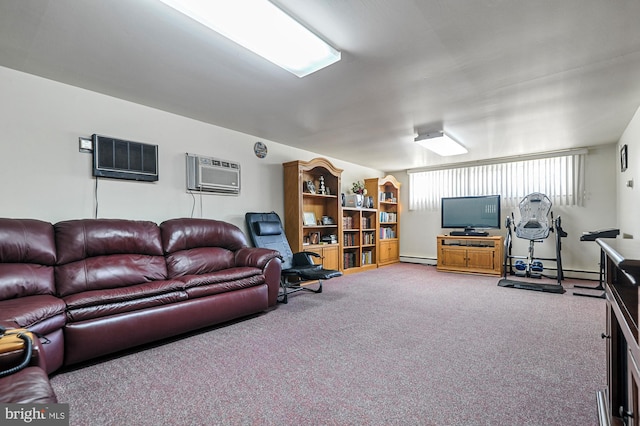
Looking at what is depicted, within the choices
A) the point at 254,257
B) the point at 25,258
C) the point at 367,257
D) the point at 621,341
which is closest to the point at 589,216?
the point at 367,257

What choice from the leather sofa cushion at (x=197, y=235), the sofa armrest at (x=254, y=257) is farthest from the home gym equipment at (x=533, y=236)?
the leather sofa cushion at (x=197, y=235)

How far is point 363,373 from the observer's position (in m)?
1.97

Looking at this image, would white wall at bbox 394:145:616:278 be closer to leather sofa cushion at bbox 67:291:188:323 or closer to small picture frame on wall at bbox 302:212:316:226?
small picture frame on wall at bbox 302:212:316:226

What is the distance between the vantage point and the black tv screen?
19.0 ft

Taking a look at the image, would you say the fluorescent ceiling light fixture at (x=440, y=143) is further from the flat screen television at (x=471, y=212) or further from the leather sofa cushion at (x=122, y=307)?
the leather sofa cushion at (x=122, y=307)

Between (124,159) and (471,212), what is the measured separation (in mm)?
5960

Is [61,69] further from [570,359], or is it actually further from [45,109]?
[570,359]

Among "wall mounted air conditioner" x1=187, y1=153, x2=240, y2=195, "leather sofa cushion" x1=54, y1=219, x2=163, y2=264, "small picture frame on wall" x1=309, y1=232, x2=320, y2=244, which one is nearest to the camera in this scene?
"leather sofa cushion" x1=54, y1=219, x2=163, y2=264

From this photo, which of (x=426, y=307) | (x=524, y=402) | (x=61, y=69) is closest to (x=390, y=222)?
(x=426, y=307)

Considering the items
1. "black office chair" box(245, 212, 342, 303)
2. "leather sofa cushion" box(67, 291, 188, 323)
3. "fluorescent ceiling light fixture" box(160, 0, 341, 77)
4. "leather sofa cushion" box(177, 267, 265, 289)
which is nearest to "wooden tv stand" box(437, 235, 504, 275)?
"black office chair" box(245, 212, 342, 303)

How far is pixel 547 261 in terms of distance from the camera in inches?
215

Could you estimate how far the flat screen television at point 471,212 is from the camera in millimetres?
5805

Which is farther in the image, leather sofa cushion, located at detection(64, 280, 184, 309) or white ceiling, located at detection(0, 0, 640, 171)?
leather sofa cushion, located at detection(64, 280, 184, 309)

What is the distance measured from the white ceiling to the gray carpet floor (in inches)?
88.7
